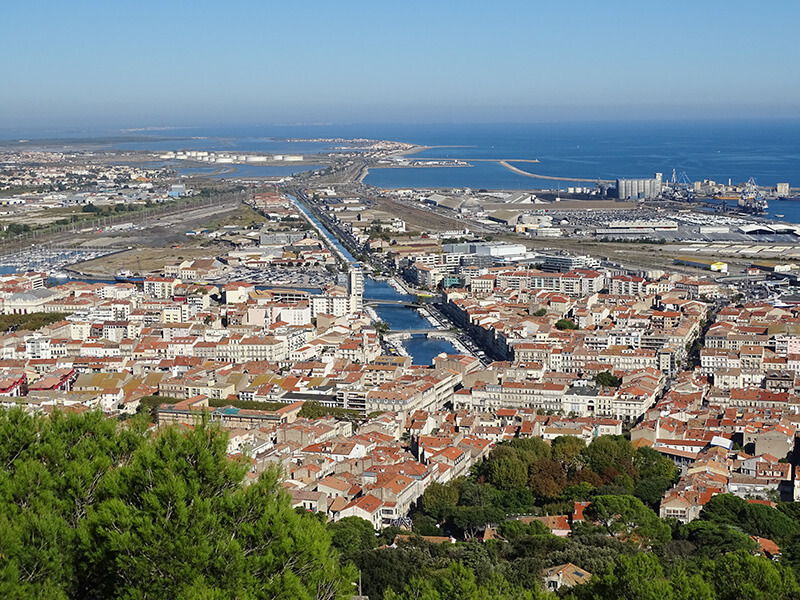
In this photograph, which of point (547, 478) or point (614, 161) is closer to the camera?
point (547, 478)

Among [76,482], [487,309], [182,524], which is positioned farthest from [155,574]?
[487,309]

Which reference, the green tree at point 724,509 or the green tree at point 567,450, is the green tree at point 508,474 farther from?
the green tree at point 724,509

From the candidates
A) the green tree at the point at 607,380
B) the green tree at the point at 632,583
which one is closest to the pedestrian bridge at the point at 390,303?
the green tree at the point at 607,380

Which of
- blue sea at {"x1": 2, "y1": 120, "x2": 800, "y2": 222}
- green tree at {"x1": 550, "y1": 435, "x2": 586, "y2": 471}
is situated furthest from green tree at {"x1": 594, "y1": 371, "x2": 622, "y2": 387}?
blue sea at {"x1": 2, "y1": 120, "x2": 800, "y2": 222}

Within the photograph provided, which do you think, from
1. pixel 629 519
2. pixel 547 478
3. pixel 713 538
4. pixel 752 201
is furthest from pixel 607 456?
pixel 752 201

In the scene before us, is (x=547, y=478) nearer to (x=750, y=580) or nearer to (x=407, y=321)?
(x=750, y=580)
